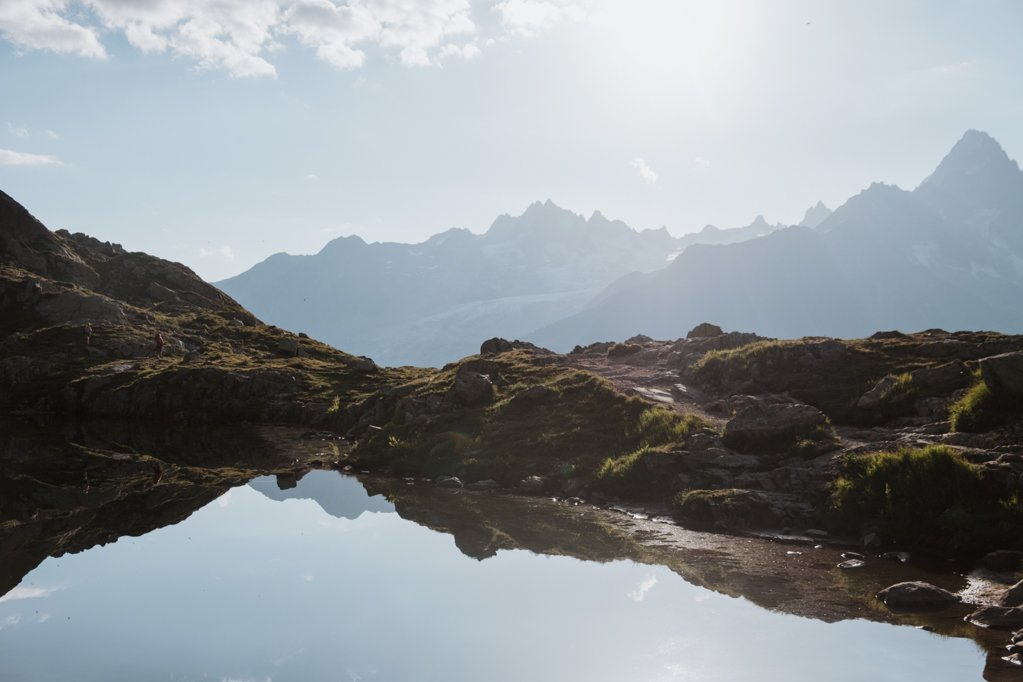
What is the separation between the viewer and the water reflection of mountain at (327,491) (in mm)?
32156

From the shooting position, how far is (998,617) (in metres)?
16.8

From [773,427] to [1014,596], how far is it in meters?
13.6

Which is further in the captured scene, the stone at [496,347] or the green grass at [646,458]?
the stone at [496,347]

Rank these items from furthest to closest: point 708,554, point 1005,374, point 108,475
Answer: point 108,475, point 1005,374, point 708,554

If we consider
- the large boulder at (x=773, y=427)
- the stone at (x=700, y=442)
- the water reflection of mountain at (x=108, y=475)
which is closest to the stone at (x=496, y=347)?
the water reflection of mountain at (x=108, y=475)

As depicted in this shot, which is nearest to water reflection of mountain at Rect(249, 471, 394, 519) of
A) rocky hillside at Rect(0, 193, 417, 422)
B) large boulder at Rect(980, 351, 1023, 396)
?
rocky hillside at Rect(0, 193, 417, 422)

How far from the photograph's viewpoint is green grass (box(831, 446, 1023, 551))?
22.3 metres

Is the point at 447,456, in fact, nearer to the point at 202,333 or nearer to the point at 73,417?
the point at 73,417

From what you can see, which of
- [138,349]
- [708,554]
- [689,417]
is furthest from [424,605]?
[138,349]

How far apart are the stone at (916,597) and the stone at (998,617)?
3.83 feet

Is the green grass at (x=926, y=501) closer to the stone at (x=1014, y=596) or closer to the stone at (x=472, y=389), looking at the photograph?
the stone at (x=1014, y=596)

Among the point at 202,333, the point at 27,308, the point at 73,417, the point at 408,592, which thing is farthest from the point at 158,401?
the point at 408,592

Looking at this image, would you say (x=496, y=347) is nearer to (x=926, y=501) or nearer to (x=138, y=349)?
(x=138, y=349)

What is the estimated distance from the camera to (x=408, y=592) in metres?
20.9
